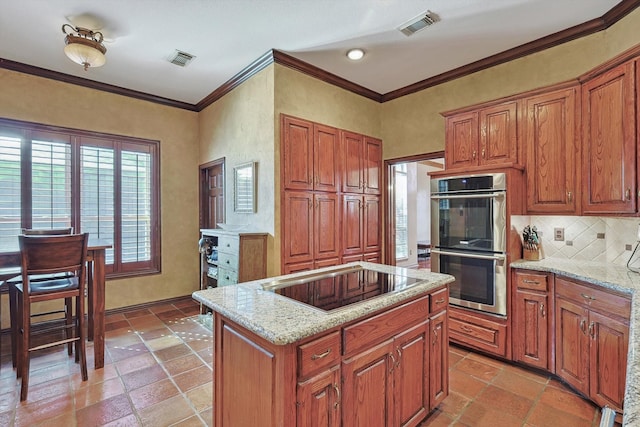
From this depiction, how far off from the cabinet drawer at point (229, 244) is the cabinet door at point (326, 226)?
3.01 ft

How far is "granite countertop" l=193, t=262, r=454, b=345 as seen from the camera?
124cm

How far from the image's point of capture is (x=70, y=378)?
2625mm

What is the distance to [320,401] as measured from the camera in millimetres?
1346

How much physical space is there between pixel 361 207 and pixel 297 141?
132 centimetres

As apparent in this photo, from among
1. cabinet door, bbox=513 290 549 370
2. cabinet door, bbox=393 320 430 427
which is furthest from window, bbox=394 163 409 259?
cabinet door, bbox=393 320 430 427

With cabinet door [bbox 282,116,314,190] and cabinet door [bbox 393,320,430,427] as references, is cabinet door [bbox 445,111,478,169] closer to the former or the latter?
cabinet door [bbox 282,116,314,190]

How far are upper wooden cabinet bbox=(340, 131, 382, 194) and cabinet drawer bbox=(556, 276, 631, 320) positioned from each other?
239cm

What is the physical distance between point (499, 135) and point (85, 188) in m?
5.01

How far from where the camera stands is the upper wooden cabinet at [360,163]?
160 inches

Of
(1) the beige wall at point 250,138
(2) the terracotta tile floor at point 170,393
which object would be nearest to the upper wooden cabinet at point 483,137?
(2) the terracotta tile floor at point 170,393

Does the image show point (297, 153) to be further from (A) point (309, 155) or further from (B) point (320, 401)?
(B) point (320, 401)

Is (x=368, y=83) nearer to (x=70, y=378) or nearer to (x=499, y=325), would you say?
(x=499, y=325)

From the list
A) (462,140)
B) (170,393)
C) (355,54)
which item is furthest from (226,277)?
(462,140)

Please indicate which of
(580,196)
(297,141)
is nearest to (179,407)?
(297,141)
